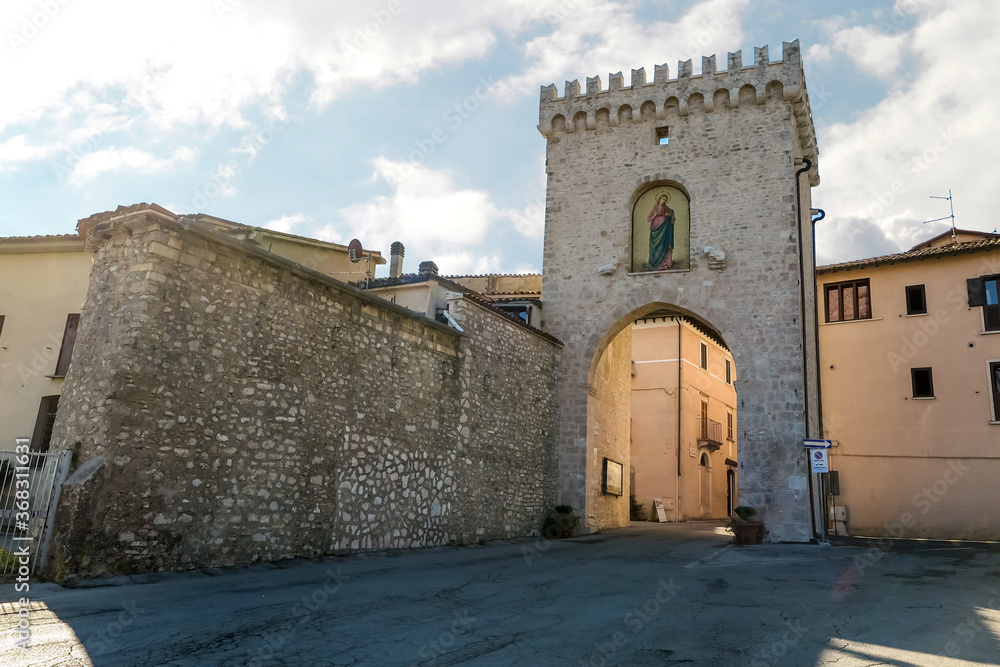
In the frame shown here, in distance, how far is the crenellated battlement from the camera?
17.7m

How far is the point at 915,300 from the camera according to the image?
20281 millimetres

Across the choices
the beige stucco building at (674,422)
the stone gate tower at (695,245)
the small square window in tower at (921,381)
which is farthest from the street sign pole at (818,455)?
the beige stucco building at (674,422)

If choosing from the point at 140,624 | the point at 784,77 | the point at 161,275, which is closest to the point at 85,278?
the point at 161,275

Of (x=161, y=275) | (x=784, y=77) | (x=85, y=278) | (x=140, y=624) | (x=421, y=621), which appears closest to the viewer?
(x=140, y=624)

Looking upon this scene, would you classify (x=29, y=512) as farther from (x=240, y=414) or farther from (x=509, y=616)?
(x=509, y=616)

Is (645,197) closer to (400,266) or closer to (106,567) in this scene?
(400,266)

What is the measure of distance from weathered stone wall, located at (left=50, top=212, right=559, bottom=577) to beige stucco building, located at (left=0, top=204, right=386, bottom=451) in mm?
5642

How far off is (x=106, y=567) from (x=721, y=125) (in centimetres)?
1679

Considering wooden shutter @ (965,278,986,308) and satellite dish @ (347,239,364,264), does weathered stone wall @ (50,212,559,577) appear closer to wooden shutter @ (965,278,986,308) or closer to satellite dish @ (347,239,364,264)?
satellite dish @ (347,239,364,264)

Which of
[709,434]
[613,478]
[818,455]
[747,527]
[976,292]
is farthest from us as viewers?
[709,434]

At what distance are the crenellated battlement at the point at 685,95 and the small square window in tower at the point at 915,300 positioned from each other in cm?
432

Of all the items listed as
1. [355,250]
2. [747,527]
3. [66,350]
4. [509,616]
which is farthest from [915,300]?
[66,350]

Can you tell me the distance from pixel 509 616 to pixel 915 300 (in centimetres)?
1875

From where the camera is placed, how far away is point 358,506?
34.3 feet
